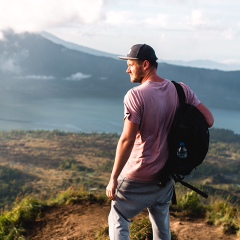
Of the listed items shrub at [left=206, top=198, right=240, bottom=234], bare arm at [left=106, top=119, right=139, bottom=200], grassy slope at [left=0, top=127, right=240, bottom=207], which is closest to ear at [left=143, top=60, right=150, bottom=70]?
bare arm at [left=106, top=119, right=139, bottom=200]

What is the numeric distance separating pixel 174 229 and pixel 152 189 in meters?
1.91

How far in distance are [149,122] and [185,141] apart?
28cm

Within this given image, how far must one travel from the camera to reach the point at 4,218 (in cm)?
474

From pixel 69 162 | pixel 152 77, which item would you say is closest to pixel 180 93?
pixel 152 77

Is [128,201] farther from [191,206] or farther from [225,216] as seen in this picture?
[191,206]

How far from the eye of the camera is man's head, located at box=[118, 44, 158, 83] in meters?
2.46

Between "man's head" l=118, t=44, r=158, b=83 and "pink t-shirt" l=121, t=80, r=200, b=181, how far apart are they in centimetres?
10

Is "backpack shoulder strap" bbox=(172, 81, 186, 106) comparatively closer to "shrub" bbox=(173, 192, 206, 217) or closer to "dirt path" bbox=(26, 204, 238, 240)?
"dirt path" bbox=(26, 204, 238, 240)

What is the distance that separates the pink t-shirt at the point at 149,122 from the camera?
2.36 m

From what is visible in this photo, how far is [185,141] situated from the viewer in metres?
2.48

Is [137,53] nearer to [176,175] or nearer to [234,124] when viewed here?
[176,175]

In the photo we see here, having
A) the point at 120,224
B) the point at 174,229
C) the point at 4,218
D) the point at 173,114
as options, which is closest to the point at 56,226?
the point at 4,218

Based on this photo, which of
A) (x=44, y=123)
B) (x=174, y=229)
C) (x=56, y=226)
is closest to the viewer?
(x=174, y=229)

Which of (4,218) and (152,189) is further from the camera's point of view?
(4,218)
